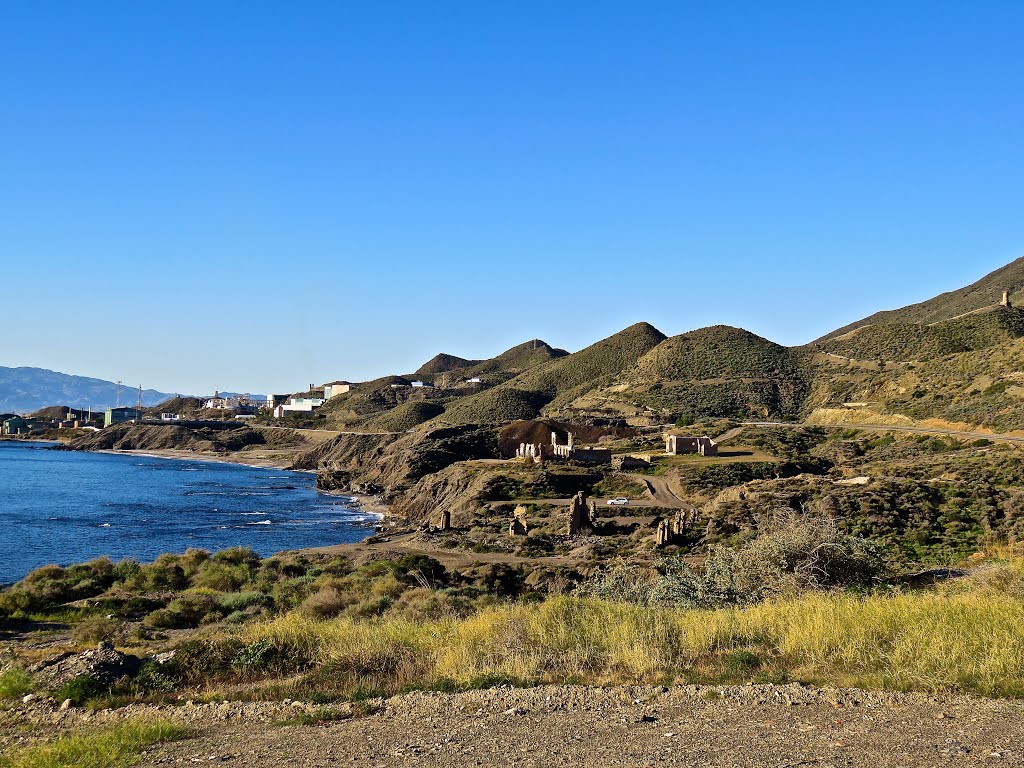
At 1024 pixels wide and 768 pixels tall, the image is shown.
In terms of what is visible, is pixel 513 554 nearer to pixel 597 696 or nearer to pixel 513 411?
pixel 597 696

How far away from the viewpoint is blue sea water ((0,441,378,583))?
49.2 meters

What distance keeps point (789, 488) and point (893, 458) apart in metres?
15.0

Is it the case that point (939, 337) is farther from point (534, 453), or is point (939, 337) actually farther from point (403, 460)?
point (403, 460)

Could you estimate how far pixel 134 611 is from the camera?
24.4 meters

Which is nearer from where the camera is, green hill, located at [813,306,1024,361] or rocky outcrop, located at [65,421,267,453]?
green hill, located at [813,306,1024,361]

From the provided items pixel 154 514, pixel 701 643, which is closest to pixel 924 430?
pixel 701 643

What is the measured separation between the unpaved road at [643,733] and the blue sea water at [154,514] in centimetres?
3528

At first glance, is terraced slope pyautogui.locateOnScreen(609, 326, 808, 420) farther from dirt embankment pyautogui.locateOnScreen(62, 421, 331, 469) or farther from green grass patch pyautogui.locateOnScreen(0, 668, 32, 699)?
green grass patch pyautogui.locateOnScreen(0, 668, 32, 699)

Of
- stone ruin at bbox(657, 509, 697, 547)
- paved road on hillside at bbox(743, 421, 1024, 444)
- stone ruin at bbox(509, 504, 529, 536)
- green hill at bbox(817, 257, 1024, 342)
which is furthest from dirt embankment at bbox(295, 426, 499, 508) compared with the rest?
green hill at bbox(817, 257, 1024, 342)

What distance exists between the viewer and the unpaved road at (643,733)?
789cm

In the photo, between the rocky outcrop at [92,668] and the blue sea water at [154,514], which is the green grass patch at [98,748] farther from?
the blue sea water at [154,514]

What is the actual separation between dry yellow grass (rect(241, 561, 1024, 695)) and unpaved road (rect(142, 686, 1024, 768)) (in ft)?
2.25

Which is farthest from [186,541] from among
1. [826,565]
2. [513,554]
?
[826,565]

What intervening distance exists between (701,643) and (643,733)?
324 cm
